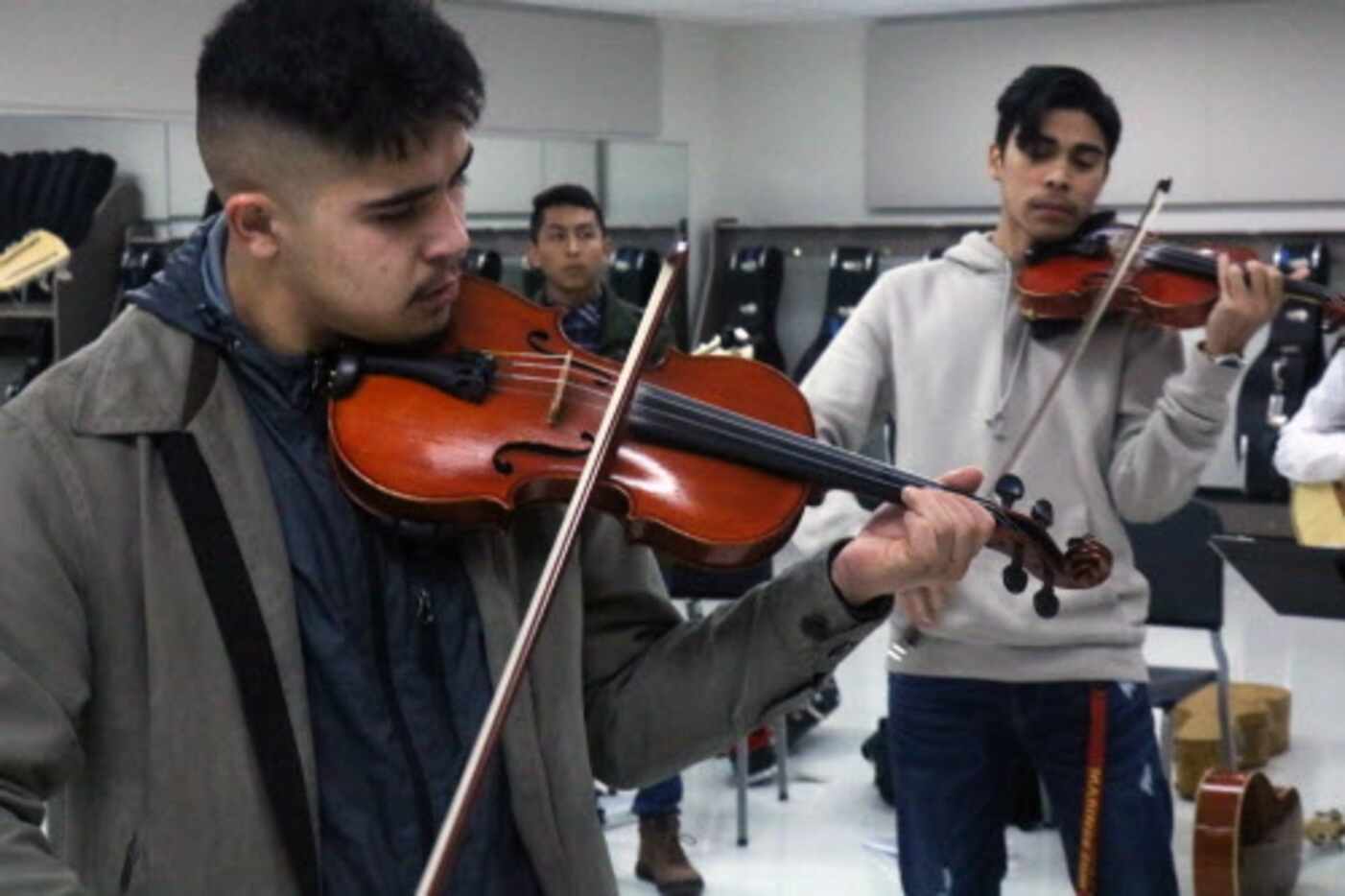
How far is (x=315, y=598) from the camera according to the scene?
54.7 inches

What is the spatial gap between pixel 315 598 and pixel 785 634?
0.38 metres

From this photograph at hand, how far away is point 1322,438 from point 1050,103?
177cm

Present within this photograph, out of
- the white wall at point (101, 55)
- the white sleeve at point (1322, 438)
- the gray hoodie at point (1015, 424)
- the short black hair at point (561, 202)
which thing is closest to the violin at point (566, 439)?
the gray hoodie at point (1015, 424)

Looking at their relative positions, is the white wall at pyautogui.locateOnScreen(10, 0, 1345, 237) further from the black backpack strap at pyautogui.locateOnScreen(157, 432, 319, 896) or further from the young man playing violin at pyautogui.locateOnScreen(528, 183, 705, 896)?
the black backpack strap at pyautogui.locateOnScreen(157, 432, 319, 896)

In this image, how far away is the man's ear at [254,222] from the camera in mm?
1401

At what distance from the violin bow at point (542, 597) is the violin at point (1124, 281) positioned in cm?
134

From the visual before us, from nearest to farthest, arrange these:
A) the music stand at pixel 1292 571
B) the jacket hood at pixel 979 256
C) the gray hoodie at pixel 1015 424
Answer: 1. the gray hoodie at pixel 1015 424
2. the jacket hood at pixel 979 256
3. the music stand at pixel 1292 571

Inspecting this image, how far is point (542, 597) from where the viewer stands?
54.1 inches

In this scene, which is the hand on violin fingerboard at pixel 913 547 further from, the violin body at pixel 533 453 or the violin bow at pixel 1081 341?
the violin bow at pixel 1081 341

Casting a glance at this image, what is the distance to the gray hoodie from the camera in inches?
106

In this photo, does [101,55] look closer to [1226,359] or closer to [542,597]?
[1226,359]

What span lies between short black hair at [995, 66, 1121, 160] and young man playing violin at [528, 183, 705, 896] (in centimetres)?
108

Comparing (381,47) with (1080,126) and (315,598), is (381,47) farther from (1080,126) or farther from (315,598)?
(1080,126)

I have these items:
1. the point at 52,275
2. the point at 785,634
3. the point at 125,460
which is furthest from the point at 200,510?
the point at 52,275
